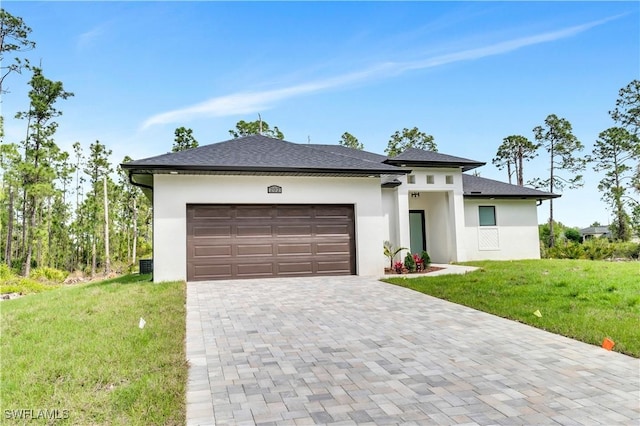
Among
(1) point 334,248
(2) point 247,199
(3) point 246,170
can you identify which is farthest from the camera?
(1) point 334,248

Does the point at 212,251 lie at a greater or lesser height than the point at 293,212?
lesser

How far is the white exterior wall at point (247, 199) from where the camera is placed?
10.2 m

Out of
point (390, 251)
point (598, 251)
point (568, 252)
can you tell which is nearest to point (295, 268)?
point (390, 251)

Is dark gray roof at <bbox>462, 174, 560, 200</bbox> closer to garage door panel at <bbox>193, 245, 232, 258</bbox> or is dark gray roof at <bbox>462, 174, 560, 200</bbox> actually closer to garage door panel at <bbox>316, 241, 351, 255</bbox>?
garage door panel at <bbox>316, 241, 351, 255</bbox>

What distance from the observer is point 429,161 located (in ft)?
47.6

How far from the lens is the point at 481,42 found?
11.8 metres

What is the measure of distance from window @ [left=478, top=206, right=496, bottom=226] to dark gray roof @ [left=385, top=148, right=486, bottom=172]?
2309mm

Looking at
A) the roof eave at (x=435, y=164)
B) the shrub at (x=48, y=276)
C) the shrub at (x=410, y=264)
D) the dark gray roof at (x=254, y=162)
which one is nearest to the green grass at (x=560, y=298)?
the shrub at (x=410, y=264)

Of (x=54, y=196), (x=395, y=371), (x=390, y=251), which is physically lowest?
(x=395, y=371)

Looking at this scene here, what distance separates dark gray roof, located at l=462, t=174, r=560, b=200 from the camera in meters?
16.1

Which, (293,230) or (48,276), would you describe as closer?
(293,230)

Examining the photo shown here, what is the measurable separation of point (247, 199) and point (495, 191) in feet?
37.3

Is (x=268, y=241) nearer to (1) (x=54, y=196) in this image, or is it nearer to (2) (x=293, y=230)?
(2) (x=293, y=230)

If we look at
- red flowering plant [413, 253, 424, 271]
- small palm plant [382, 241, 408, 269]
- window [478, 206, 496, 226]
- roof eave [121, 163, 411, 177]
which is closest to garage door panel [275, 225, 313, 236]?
roof eave [121, 163, 411, 177]
